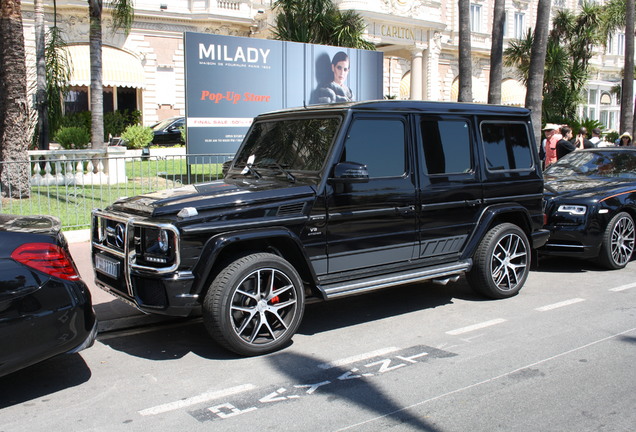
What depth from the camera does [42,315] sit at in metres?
4.29

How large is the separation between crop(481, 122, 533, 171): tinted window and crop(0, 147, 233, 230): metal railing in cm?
546

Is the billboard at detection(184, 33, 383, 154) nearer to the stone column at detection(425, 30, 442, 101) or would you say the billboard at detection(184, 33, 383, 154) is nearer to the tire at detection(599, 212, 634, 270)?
the tire at detection(599, 212, 634, 270)

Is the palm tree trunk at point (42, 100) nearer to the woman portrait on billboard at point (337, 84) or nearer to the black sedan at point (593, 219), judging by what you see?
the woman portrait on billboard at point (337, 84)

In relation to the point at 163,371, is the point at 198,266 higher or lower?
higher

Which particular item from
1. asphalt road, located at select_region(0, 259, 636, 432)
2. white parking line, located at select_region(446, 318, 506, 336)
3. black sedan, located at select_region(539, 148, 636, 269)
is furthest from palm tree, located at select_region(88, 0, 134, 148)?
white parking line, located at select_region(446, 318, 506, 336)

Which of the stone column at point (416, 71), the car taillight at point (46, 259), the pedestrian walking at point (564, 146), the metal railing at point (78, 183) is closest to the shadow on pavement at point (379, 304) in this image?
the car taillight at point (46, 259)

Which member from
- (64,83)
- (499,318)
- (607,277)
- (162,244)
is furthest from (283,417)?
(64,83)

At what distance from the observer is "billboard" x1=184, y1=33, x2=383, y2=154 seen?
1384cm

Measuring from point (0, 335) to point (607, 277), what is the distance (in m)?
7.21

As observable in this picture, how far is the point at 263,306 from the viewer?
17.5 ft

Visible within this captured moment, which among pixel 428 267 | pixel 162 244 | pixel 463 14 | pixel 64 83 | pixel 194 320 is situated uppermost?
pixel 463 14

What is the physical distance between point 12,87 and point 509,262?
10.0 metres

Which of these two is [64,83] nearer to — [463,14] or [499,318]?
[463,14]

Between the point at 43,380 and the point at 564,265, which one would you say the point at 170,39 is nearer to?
the point at 564,265
